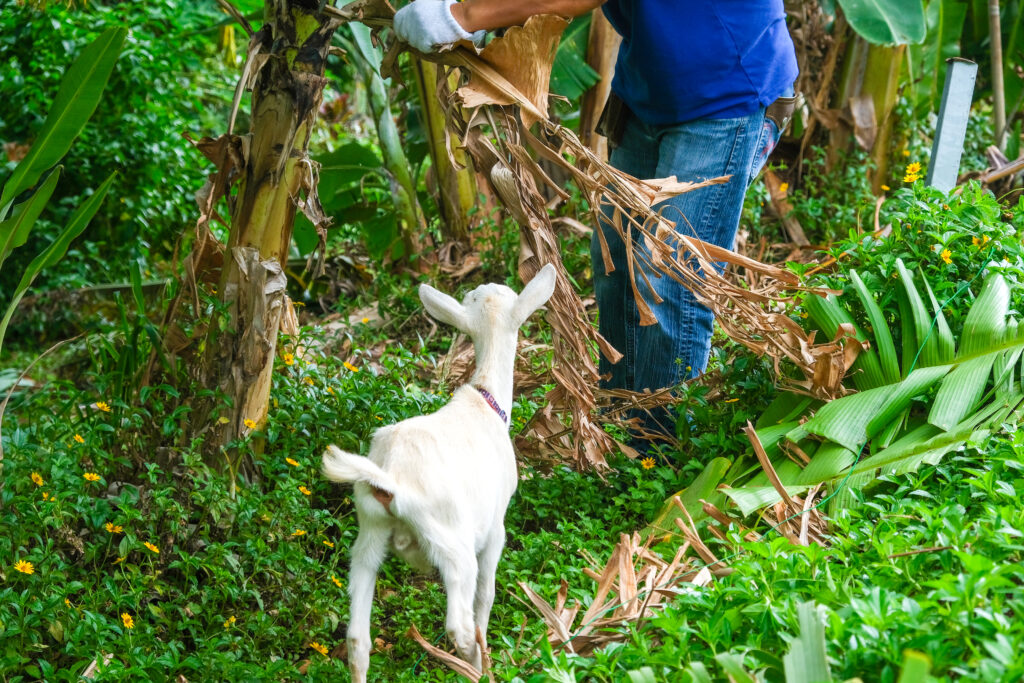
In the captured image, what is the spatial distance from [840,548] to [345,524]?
176 centimetres

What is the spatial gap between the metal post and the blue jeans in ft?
2.71

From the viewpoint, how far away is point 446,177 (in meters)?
5.66

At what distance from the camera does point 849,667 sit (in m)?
1.73

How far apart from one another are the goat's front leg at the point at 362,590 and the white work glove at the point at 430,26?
1.55m

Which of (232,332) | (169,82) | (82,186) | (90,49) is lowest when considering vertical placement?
(232,332)

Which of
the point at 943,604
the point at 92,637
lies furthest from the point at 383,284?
the point at 943,604

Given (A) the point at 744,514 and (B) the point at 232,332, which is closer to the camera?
(A) the point at 744,514

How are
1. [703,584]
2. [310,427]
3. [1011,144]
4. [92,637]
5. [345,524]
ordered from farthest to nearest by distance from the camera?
[1011,144] < [310,427] < [345,524] < [92,637] < [703,584]

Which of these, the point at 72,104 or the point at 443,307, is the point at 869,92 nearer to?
the point at 443,307

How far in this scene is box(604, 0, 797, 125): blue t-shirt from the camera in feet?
11.3

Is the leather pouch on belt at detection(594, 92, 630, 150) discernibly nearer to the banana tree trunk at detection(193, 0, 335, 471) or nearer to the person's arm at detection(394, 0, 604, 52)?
the person's arm at detection(394, 0, 604, 52)

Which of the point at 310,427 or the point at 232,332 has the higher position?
the point at 232,332

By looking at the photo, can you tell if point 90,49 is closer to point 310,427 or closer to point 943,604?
point 310,427

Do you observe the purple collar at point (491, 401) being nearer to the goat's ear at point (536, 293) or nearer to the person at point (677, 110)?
the goat's ear at point (536, 293)
